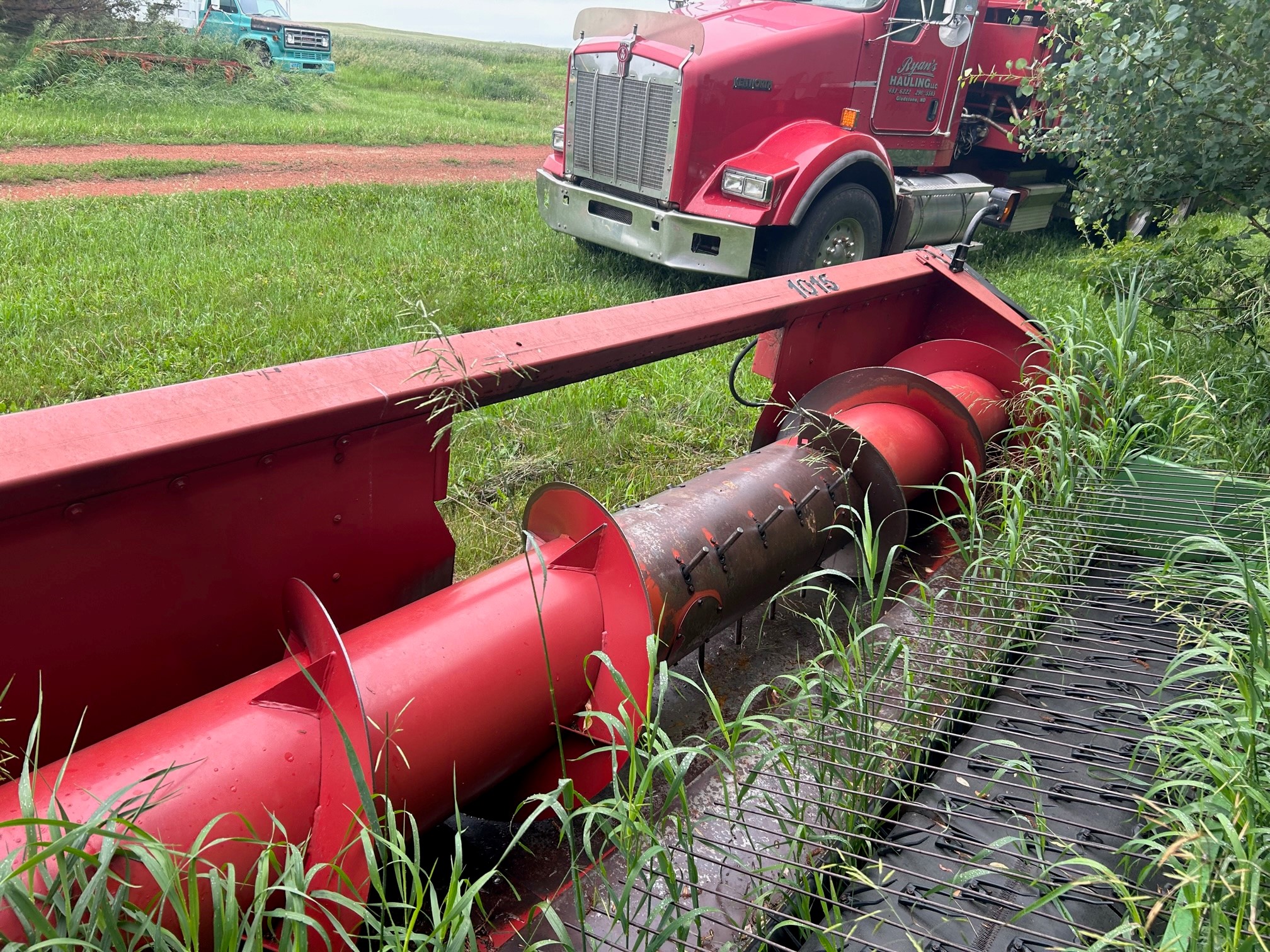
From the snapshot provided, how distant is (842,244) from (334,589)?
17.4ft

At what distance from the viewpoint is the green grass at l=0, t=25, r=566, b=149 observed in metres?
11.4

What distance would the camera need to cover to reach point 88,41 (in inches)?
548

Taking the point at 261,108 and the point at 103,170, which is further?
the point at 261,108

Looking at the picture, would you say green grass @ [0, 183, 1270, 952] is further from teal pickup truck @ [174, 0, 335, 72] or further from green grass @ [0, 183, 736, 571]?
teal pickup truck @ [174, 0, 335, 72]

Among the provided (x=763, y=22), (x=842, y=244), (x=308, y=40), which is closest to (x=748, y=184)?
(x=842, y=244)

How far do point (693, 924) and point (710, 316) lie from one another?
5.13 ft

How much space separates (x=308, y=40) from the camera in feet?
64.0

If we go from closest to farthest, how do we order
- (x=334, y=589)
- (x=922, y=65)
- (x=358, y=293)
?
(x=334, y=589) → (x=358, y=293) → (x=922, y=65)

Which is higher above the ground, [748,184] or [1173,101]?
[1173,101]

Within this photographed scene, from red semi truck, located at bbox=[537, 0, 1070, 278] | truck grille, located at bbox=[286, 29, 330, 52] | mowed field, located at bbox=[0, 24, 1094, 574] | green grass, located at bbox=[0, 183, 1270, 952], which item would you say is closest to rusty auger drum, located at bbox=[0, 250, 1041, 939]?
green grass, located at bbox=[0, 183, 1270, 952]

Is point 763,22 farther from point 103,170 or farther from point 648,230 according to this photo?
point 103,170

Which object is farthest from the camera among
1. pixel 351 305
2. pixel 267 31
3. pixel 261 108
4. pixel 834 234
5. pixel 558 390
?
pixel 267 31

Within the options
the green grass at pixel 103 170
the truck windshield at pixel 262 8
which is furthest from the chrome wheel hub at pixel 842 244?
the truck windshield at pixel 262 8

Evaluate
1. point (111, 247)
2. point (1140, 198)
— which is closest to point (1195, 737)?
point (1140, 198)
